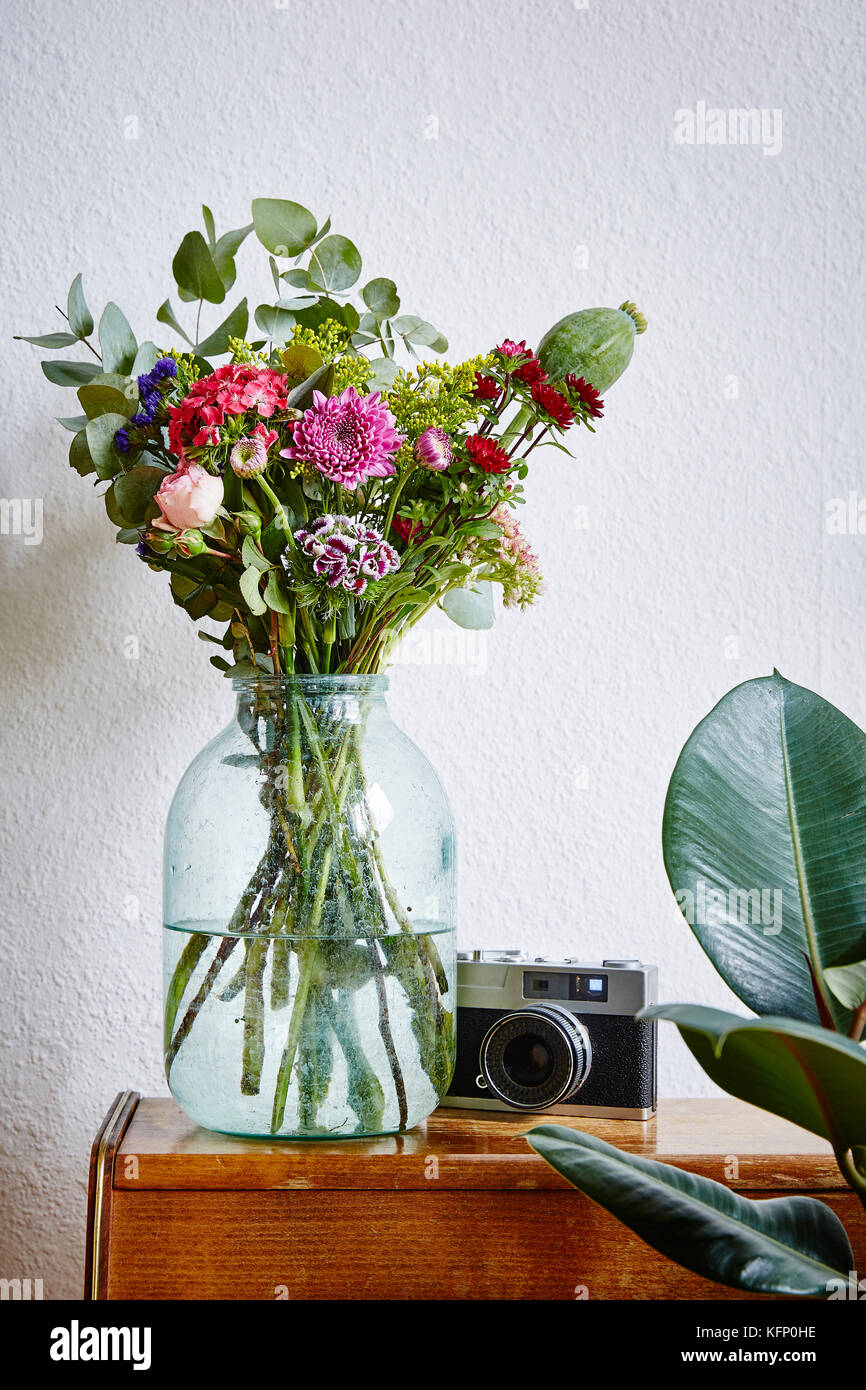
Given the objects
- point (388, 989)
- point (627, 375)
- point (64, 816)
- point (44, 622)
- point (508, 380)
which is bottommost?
point (388, 989)

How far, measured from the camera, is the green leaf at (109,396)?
80 cm

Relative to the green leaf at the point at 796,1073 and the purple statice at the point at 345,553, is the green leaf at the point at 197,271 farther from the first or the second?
the green leaf at the point at 796,1073

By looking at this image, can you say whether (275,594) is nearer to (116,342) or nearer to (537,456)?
(116,342)

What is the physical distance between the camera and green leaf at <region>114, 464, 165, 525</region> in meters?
0.78

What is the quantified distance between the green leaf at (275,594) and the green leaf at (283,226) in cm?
27

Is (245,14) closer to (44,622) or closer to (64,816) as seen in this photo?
(44,622)

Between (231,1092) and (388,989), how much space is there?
129 mm

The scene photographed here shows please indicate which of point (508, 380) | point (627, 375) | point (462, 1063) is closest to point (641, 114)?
point (627, 375)

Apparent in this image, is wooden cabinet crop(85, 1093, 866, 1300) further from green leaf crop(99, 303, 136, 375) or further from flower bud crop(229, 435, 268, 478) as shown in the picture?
green leaf crop(99, 303, 136, 375)

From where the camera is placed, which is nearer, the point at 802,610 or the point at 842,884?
the point at 842,884

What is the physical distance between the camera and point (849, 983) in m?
0.65

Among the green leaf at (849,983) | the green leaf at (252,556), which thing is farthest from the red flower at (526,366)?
the green leaf at (849,983)

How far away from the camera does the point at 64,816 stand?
41.6 inches

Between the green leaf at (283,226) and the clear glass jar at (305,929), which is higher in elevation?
the green leaf at (283,226)
